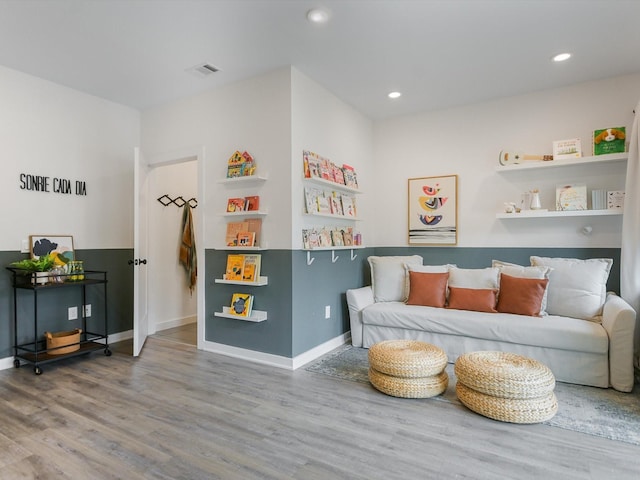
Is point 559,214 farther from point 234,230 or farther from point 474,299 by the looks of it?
point 234,230

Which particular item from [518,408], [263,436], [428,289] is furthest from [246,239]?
[518,408]

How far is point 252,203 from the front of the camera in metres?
3.49

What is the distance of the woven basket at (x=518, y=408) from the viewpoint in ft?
7.45

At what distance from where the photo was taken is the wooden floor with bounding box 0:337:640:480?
1845 millimetres

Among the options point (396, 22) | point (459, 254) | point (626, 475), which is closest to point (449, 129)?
point (459, 254)

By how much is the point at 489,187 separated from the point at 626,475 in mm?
2947

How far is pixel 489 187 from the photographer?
416 centimetres

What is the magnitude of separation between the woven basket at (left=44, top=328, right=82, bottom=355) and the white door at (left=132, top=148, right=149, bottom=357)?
1.74 feet

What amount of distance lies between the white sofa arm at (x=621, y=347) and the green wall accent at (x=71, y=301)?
468 centimetres

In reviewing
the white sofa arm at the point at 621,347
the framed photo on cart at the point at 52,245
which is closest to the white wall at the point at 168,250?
the framed photo on cart at the point at 52,245

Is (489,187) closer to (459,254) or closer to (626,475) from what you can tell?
(459,254)

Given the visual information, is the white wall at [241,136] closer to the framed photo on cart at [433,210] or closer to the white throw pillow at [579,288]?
the framed photo on cart at [433,210]

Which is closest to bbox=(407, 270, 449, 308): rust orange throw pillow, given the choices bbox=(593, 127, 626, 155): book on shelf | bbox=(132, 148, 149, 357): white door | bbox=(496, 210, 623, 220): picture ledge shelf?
bbox=(496, 210, 623, 220): picture ledge shelf

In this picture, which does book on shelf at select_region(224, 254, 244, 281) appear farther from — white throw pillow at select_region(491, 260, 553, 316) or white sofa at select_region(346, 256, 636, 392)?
white throw pillow at select_region(491, 260, 553, 316)
